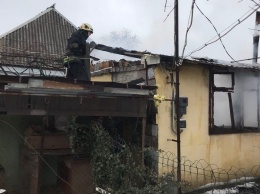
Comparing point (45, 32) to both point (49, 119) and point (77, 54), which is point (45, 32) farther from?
point (49, 119)

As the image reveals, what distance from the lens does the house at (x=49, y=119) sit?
5.96 metres

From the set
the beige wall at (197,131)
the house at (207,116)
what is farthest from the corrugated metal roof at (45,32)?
the beige wall at (197,131)

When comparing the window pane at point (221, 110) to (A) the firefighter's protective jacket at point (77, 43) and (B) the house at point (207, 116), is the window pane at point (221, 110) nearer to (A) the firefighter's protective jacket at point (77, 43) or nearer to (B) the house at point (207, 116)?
(B) the house at point (207, 116)

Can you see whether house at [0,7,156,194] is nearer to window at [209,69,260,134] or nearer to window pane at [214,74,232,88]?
window at [209,69,260,134]

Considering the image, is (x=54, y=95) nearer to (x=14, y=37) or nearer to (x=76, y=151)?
(x=76, y=151)

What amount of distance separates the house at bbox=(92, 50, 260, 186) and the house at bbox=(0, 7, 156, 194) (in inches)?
29.7

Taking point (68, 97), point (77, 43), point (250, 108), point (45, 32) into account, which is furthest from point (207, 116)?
point (45, 32)

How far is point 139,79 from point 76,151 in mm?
2843

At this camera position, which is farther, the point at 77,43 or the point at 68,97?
the point at 77,43

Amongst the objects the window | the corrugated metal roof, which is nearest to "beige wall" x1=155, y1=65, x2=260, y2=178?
the window

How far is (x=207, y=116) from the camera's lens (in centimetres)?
850

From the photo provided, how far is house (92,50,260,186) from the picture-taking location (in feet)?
25.5

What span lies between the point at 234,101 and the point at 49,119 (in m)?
5.66

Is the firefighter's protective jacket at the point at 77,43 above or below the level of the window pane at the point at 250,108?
above
